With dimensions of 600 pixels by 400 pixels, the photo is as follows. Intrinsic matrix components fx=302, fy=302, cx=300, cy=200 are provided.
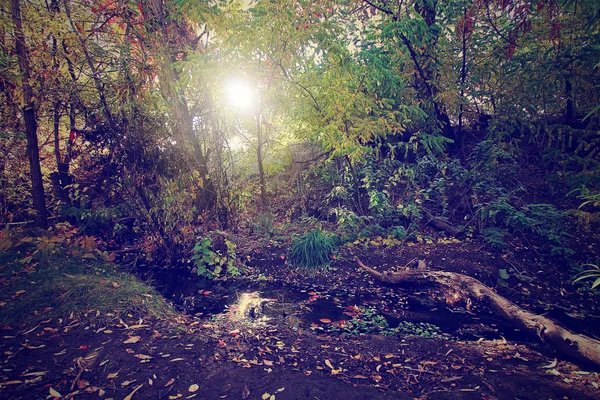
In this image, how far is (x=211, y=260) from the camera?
5801 mm

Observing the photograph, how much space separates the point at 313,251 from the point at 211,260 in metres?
2.00

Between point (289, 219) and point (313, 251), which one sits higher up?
point (289, 219)

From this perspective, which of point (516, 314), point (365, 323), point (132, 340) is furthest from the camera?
point (365, 323)

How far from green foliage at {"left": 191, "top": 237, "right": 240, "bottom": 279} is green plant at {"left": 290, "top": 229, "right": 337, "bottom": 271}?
4.04 feet

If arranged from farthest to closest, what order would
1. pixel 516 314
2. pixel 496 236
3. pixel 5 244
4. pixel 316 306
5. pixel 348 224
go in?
pixel 348 224, pixel 496 236, pixel 316 306, pixel 5 244, pixel 516 314

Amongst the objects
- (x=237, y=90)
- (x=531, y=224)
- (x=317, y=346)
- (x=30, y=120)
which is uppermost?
(x=237, y=90)

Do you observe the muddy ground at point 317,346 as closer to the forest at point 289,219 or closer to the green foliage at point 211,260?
the forest at point 289,219

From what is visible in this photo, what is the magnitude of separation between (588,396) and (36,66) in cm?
784

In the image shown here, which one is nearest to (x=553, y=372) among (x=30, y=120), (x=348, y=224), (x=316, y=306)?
(x=316, y=306)

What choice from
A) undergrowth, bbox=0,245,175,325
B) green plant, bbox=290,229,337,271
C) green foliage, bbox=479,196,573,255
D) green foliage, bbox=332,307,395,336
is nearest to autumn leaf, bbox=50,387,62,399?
undergrowth, bbox=0,245,175,325

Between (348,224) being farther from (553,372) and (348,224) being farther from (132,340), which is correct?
(132,340)

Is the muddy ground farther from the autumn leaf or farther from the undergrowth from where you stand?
the undergrowth

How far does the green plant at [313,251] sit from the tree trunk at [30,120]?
4689 mm

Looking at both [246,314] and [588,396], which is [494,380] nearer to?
[588,396]
